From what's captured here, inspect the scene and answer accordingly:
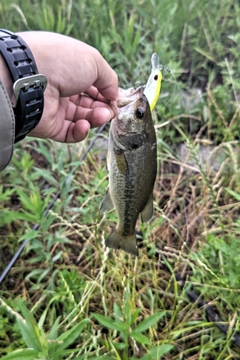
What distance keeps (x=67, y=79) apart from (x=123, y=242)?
0.79 metres

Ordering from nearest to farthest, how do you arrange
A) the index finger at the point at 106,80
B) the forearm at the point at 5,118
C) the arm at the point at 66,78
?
1. the forearm at the point at 5,118
2. the arm at the point at 66,78
3. the index finger at the point at 106,80

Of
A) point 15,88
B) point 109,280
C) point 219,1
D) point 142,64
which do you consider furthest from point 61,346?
point 219,1

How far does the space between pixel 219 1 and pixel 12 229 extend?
308 cm

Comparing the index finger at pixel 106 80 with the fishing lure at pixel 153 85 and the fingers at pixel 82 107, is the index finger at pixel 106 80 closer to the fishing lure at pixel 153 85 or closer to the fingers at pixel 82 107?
the fingers at pixel 82 107

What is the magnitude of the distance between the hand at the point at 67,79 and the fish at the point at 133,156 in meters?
0.14

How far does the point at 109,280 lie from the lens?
7.08ft

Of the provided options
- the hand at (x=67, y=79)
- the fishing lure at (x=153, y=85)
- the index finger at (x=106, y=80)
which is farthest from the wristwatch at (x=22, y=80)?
the fishing lure at (x=153, y=85)

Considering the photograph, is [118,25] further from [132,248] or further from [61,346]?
[61,346]

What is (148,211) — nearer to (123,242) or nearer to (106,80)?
(123,242)

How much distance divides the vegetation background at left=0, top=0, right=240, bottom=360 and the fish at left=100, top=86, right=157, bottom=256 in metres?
0.25

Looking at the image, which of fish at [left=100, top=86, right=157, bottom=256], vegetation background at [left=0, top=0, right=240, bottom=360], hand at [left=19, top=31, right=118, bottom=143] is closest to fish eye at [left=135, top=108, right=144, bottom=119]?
fish at [left=100, top=86, right=157, bottom=256]

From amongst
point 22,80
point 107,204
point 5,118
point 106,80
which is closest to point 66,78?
point 106,80

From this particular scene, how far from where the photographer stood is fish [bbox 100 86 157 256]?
1.49 m

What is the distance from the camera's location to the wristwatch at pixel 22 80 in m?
1.37
